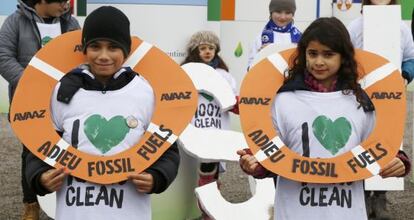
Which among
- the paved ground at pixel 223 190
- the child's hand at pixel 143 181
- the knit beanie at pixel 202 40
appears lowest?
the paved ground at pixel 223 190

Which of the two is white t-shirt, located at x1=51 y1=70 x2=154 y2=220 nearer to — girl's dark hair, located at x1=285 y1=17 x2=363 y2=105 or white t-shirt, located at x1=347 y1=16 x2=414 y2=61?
girl's dark hair, located at x1=285 y1=17 x2=363 y2=105

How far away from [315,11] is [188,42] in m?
4.83

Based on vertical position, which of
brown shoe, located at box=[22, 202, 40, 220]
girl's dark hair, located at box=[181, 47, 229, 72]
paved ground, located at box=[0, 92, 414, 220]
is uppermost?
girl's dark hair, located at box=[181, 47, 229, 72]

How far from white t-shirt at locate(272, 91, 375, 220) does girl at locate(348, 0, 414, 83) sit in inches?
88.9

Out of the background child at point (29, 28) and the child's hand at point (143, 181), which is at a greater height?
the background child at point (29, 28)

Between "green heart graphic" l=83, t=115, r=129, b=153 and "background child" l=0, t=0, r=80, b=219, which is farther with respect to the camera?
"background child" l=0, t=0, r=80, b=219

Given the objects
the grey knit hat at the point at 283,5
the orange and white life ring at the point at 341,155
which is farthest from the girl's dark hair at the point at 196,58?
the orange and white life ring at the point at 341,155

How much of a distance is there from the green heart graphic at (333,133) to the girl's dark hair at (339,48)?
0.12 meters

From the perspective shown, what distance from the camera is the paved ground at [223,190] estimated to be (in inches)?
258

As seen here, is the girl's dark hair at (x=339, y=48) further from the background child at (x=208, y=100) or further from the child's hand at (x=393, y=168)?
the background child at (x=208, y=100)

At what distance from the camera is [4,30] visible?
542 centimetres

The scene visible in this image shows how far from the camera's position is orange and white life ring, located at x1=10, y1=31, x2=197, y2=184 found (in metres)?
3.18

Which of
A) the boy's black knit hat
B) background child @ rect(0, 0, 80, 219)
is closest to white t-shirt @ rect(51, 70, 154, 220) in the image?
the boy's black knit hat

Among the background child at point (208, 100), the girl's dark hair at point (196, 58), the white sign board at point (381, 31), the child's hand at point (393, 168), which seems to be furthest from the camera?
the girl's dark hair at point (196, 58)
